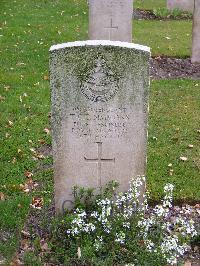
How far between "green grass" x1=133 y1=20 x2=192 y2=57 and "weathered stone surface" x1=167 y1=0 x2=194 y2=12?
1.17m

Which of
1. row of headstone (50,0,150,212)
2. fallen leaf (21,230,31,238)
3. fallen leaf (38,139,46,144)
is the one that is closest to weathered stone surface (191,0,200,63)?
fallen leaf (38,139,46,144)

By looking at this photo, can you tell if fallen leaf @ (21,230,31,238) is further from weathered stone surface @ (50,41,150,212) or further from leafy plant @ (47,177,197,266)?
weathered stone surface @ (50,41,150,212)

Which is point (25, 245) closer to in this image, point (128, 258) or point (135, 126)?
point (128, 258)

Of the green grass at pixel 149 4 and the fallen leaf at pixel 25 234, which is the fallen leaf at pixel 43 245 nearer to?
the fallen leaf at pixel 25 234

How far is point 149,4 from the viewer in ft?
56.2

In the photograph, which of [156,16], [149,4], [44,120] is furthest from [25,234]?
[149,4]

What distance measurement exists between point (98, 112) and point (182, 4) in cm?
1205

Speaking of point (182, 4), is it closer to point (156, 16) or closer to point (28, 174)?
point (156, 16)

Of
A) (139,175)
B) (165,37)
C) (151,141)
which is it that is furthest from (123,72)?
(165,37)

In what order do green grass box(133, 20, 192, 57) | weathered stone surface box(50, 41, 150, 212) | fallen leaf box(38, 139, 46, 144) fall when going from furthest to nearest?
1. green grass box(133, 20, 192, 57)
2. fallen leaf box(38, 139, 46, 144)
3. weathered stone surface box(50, 41, 150, 212)

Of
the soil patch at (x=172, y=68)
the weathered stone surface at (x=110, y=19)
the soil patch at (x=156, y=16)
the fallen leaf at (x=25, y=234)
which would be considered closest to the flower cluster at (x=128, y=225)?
the fallen leaf at (x=25, y=234)

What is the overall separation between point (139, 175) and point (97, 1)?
564 centimetres

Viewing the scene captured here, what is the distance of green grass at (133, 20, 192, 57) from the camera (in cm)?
1154

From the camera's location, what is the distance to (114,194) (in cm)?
496
